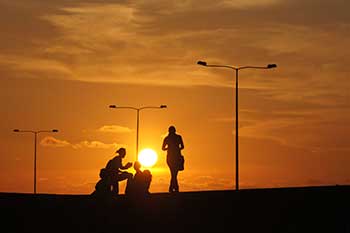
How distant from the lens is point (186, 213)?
104 ft

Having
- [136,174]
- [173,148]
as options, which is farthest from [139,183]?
[173,148]

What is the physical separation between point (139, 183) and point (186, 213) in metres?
4.20

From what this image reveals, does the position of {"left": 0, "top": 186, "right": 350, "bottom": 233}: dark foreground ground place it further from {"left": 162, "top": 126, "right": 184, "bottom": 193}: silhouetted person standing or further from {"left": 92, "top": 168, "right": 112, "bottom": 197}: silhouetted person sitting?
{"left": 162, "top": 126, "right": 184, "bottom": 193}: silhouetted person standing

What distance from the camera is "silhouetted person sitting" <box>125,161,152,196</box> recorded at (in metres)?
35.3

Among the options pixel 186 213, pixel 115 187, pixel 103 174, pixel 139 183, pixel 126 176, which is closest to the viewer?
pixel 186 213

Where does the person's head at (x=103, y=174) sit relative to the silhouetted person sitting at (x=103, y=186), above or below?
above

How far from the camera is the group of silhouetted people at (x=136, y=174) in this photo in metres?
35.6

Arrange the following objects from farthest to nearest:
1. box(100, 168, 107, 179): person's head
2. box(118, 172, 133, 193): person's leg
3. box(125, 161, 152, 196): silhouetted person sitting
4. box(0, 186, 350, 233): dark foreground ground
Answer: box(118, 172, 133, 193): person's leg < box(100, 168, 107, 179): person's head < box(125, 161, 152, 196): silhouetted person sitting < box(0, 186, 350, 233): dark foreground ground

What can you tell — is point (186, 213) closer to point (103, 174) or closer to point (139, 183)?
point (139, 183)

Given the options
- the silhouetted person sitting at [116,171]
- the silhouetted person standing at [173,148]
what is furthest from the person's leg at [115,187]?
the silhouetted person standing at [173,148]

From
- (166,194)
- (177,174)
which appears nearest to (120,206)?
(166,194)

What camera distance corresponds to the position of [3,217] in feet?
106

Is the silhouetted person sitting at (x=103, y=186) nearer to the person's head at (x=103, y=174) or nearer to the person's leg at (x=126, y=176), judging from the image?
the person's head at (x=103, y=174)

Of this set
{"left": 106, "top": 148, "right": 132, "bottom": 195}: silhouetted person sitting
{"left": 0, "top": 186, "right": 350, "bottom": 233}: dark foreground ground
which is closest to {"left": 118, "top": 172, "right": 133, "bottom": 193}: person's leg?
{"left": 106, "top": 148, "right": 132, "bottom": 195}: silhouetted person sitting
